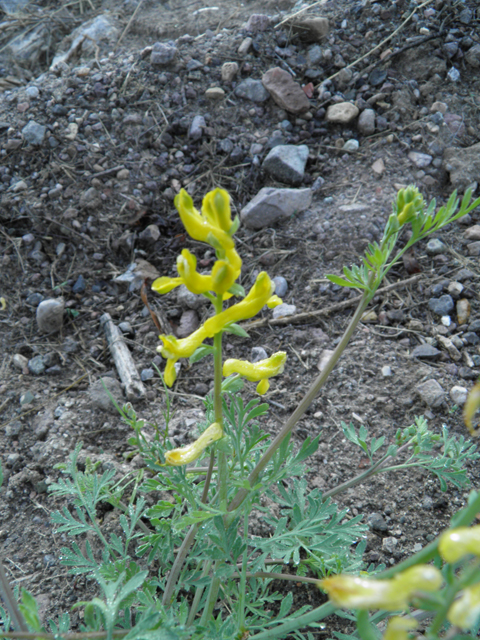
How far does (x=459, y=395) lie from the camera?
2.53 m

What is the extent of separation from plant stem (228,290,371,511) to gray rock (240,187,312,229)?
2.11 m

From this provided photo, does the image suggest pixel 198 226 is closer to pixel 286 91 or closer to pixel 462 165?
pixel 462 165

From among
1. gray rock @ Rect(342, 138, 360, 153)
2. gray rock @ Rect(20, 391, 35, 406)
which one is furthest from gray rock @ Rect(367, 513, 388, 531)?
gray rock @ Rect(342, 138, 360, 153)

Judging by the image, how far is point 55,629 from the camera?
4.36 feet

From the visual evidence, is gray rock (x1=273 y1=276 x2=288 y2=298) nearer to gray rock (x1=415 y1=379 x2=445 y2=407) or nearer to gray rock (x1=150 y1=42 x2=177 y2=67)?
gray rock (x1=415 y1=379 x2=445 y2=407)

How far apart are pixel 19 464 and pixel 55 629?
1330 millimetres

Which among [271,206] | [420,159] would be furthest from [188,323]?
[420,159]

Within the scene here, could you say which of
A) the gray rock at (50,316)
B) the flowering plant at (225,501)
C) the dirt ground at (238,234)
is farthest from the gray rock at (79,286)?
the flowering plant at (225,501)

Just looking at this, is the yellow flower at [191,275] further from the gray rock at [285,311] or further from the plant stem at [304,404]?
the gray rock at [285,311]

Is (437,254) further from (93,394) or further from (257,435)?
(93,394)

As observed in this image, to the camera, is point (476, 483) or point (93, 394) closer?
point (476, 483)

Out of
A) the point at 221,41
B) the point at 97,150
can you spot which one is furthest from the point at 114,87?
the point at 221,41

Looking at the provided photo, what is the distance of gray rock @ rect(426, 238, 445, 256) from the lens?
3.16 metres

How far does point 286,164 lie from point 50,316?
6.91 ft
